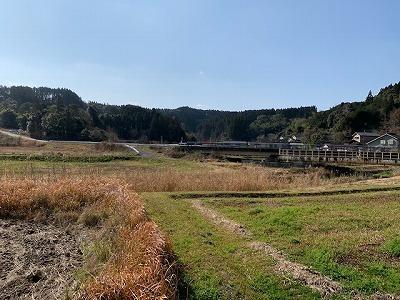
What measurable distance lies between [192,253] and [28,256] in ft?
9.54

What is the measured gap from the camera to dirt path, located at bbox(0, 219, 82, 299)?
570 cm

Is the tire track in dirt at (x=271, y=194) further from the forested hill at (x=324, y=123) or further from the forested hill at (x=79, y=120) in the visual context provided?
the forested hill at (x=79, y=120)

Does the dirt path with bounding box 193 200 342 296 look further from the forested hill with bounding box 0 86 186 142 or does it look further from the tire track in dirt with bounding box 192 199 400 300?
the forested hill with bounding box 0 86 186 142

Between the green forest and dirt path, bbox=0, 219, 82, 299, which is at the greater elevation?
the green forest

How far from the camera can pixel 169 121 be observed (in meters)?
95.1

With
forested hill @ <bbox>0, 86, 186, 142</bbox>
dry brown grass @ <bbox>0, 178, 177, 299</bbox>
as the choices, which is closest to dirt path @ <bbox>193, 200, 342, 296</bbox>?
dry brown grass @ <bbox>0, 178, 177, 299</bbox>

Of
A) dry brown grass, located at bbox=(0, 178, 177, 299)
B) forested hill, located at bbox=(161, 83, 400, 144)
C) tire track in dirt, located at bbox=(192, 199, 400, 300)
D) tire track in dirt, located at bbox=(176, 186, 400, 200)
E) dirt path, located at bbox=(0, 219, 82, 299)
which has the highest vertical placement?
forested hill, located at bbox=(161, 83, 400, 144)

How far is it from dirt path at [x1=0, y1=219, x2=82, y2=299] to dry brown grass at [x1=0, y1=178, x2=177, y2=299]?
0.66m

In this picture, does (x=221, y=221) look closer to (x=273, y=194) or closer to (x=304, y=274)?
(x=304, y=274)

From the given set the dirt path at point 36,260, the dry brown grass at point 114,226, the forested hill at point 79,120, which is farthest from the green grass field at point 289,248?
the forested hill at point 79,120

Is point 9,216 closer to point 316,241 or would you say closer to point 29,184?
point 29,184

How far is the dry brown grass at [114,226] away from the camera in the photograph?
4.39 m

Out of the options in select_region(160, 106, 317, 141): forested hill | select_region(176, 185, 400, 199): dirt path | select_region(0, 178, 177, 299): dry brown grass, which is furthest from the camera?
select_region(160, 106, 317, 141): forested hill

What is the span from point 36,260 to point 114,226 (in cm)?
182
